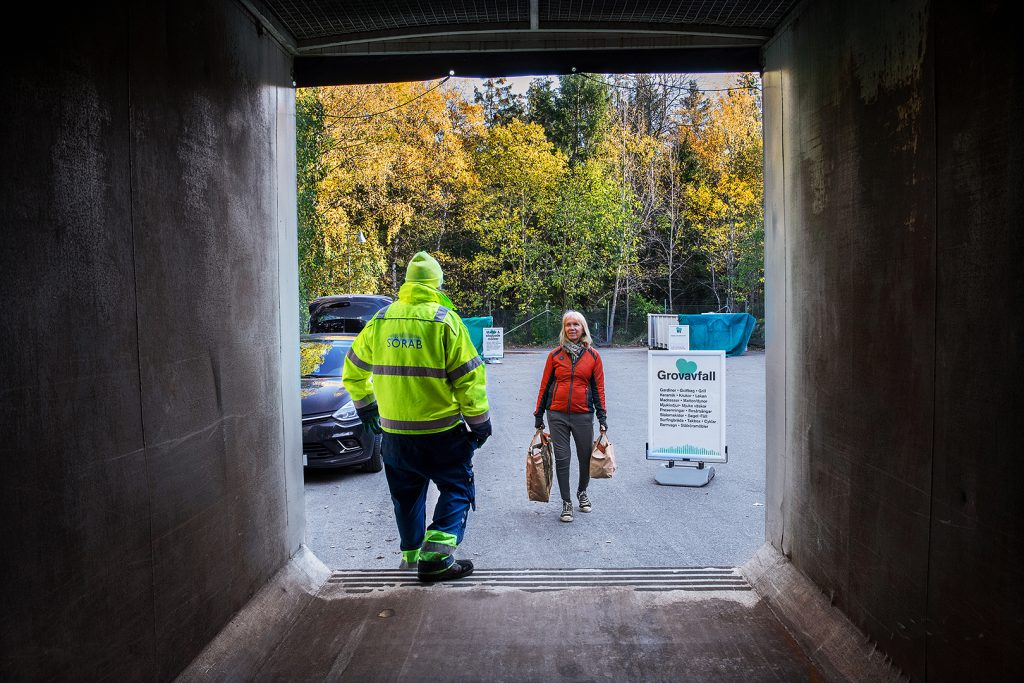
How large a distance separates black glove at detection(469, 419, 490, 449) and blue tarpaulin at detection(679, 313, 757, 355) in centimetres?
2293

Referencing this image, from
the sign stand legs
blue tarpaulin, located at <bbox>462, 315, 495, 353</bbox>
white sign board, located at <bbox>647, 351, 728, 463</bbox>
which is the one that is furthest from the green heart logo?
blue tarpaulin, located at <bbox>462, 315, 495, 353</bbox>

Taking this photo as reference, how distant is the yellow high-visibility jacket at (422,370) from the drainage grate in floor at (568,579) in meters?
1.04

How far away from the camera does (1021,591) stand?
7.61 ft

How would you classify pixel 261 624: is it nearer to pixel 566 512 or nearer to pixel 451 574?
pixel 451 574

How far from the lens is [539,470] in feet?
24.1

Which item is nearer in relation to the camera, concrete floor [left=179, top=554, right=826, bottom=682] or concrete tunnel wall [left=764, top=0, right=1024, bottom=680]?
concrete tunnel wall [left=764, top=0, right=1024, bottom=680]

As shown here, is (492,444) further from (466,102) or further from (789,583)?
(466,102)

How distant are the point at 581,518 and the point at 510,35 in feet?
14.8

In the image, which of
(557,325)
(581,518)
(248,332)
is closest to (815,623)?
(248,332)

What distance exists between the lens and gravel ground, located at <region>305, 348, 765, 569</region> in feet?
20.7

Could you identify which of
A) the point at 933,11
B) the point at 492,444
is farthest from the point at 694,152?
the point at 933,11

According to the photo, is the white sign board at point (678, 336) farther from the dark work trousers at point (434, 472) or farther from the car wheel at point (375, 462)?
the dark work trousers at point (434, 472)

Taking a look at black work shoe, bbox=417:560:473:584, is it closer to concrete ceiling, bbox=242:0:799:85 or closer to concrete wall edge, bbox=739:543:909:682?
concrete wall edge, bbox=739:543:909:682

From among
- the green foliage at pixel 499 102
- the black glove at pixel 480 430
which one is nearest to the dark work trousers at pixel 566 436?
the black glove at pixel 480 430
